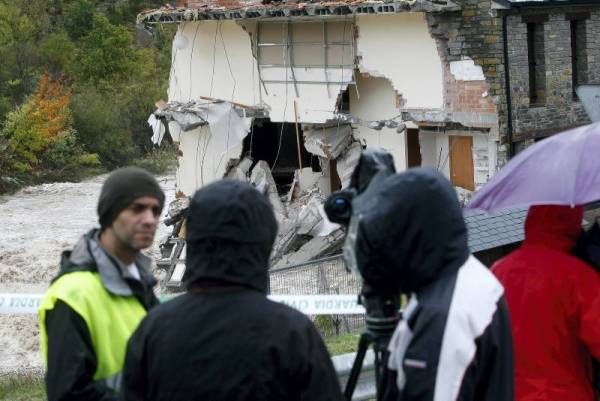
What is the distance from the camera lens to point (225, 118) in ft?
80.1

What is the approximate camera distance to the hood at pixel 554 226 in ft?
14.4

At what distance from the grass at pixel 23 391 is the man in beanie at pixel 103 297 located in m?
2.84

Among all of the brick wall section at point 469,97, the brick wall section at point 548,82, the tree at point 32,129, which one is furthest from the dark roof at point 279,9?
the tree at point 32,129

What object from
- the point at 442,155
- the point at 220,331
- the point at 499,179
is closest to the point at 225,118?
the point at 442,155

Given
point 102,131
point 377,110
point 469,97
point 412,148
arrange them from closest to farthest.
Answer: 1. point 469,97
2. point 377,110
3. point 412,148
4. point 102,131

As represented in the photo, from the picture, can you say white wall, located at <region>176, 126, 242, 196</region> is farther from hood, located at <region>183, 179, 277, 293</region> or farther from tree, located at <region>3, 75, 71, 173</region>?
hood, located at <region>183, 179, 277, 293</region>

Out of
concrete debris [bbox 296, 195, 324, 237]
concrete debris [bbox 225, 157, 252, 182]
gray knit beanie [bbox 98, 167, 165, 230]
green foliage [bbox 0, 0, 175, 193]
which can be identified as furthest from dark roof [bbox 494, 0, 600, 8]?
green foliage [bbox 0, 0, 175, 193]

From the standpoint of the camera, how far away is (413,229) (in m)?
3.43

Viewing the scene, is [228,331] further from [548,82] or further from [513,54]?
[548,82]

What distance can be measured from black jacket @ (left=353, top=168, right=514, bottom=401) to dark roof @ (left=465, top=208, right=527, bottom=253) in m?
8.00

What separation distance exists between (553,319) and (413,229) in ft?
3.49

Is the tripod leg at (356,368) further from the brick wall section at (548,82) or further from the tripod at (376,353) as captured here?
the brick wall section at (548,82)

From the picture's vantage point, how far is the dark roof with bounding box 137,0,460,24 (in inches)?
818

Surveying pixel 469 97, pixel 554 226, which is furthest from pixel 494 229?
pixel 469 97
